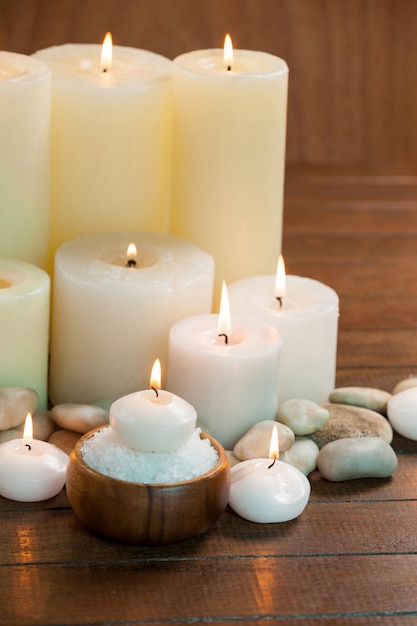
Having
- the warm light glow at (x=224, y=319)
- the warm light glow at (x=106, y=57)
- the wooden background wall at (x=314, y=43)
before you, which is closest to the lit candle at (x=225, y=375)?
the warm light glow at (x=224, y=319)

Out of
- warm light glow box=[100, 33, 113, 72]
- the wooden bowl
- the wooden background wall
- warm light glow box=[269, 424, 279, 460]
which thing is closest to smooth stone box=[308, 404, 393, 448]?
warm light glow box=[269, 424, 279, 460]

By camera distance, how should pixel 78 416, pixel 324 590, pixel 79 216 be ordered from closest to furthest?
1. pixel 324 590
2. pixel 78 416
3. pixel 79 216

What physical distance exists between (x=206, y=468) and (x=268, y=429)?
174 mm

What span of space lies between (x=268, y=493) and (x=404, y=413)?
274 millimetres

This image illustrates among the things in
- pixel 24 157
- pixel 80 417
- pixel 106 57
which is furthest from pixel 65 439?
pixel 106 57

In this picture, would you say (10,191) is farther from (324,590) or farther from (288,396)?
(324,590)

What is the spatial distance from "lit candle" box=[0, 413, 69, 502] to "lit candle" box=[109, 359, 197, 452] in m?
0.11

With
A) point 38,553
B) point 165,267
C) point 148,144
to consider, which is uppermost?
point 148,144

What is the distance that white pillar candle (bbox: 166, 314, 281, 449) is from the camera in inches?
48.1

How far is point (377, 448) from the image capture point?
3.93ft

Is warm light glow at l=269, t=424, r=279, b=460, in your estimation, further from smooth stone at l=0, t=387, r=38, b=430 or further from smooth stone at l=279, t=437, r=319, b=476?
smooth stone at l=0, t=387, r=38, b=430

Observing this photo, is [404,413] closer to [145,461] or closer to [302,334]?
[302,334]

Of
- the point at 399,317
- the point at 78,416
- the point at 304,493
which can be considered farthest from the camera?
the point at 399,317

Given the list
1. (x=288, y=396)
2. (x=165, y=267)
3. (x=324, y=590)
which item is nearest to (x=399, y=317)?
(x=288, y=396)
